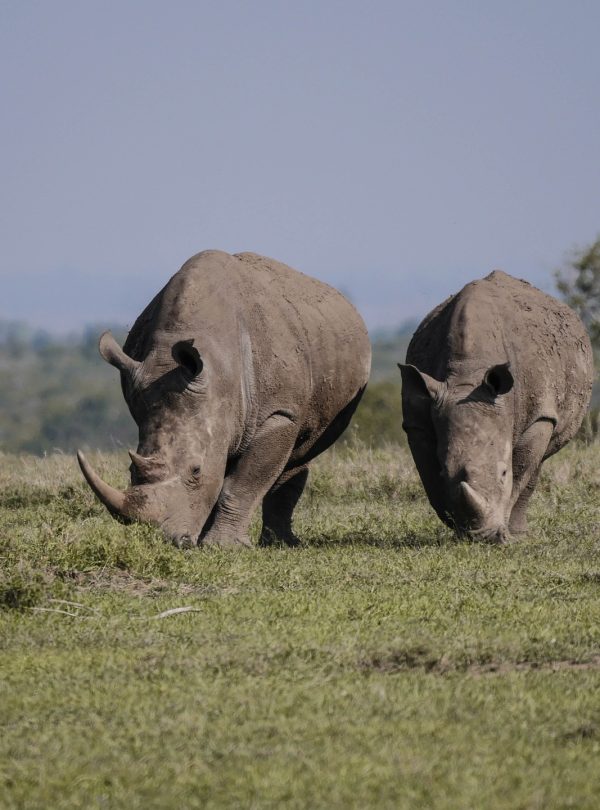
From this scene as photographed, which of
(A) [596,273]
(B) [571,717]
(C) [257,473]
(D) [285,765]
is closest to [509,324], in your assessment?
(C) [257,473]

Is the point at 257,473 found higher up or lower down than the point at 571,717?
lower down

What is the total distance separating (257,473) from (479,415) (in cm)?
177

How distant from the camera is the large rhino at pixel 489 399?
473 inches

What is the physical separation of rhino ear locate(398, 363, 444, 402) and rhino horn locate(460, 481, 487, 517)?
2.81 feet

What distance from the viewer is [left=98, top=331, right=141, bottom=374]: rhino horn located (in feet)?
38.5

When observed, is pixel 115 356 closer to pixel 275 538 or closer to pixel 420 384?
pixel 275 538

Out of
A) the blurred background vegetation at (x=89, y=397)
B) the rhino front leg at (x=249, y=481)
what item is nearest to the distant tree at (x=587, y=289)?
the blurred background vegetation at (x=89, y=397)

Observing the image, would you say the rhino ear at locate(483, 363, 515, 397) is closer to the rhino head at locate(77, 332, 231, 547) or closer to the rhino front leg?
the rhino front leg

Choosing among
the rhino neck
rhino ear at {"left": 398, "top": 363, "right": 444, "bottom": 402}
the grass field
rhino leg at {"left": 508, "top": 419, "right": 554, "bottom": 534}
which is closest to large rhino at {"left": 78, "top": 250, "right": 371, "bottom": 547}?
the grass field

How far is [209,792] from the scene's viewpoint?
17.7ft

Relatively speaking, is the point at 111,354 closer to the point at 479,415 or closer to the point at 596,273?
the point at 479,415

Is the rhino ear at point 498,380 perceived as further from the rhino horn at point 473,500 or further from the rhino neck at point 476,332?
the rhino horn at point 473,500

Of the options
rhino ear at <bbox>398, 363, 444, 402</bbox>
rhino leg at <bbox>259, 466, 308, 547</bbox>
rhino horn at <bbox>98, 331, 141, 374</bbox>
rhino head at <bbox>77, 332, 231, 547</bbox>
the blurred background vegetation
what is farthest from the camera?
the blurred background vegetation

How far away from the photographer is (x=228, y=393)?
11.8 metres
